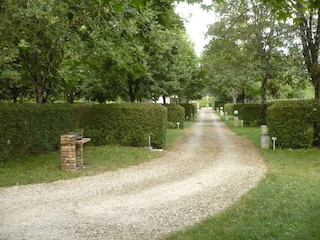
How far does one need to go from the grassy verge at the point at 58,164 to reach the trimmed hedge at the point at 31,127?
0.37m

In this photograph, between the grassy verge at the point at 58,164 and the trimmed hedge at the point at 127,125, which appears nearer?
the grassy verge at the point at 58,164

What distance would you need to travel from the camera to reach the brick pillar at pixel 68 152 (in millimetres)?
9000

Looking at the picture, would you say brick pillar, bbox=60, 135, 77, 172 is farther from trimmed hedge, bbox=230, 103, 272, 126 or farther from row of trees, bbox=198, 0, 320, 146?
trimmed hedge, bbox=230, 103, 272, 126

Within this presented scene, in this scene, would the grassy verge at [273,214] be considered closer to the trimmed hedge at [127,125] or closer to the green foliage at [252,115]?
the trimmed hedge at [127,125]

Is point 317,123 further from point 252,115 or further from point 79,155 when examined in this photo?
point 252,115

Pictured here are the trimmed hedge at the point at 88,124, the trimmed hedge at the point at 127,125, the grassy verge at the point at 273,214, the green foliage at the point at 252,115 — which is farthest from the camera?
the green foliage at the point at 252,115

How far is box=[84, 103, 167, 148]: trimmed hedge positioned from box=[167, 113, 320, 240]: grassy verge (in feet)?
19.6

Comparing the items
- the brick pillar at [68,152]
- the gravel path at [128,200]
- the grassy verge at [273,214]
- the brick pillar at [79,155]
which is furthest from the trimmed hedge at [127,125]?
the grassy verge at [273,214]

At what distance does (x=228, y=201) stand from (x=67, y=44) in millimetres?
5927

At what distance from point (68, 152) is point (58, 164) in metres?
1.12

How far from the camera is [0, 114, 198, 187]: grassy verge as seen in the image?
8422 millimetres

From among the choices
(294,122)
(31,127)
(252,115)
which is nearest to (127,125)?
(31,127)

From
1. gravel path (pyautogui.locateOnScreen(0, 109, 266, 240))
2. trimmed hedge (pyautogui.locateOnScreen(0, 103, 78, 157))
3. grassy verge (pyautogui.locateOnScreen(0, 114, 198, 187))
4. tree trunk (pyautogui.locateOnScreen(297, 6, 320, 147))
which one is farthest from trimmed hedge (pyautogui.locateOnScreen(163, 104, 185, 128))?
gravel path (pyautogui.locateOnScreen(0, 109, 266, 240))

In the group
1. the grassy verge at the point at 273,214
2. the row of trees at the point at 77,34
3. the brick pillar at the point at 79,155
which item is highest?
the row of trees at the point at 77,34
